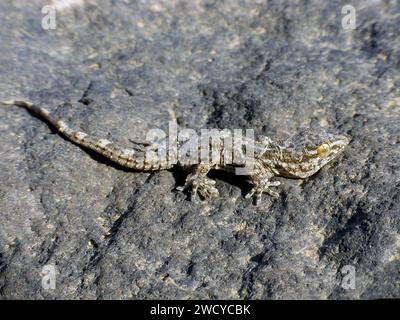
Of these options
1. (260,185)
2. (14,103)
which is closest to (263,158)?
(260,185)

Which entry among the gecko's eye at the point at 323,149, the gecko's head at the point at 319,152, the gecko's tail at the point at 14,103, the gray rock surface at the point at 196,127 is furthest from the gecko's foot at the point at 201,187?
the gecko's tail at the point at 14,103

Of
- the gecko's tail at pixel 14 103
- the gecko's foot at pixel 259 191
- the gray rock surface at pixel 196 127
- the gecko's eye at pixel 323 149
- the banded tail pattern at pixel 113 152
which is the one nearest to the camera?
the gray rock surface at pixel 196 127

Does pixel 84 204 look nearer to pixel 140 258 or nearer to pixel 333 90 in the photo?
pixel 140 258

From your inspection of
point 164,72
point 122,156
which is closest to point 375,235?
point 122,156

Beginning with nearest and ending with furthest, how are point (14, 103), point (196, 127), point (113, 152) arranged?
point (113, 152)
point (196, 127)
point (14, 103)

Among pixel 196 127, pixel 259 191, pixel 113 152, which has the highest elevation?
pixel 196 127

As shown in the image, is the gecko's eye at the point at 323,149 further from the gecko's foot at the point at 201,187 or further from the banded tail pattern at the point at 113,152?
the banded tail pattern at the point at 113,152

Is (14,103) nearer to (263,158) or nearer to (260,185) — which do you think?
(263,158)

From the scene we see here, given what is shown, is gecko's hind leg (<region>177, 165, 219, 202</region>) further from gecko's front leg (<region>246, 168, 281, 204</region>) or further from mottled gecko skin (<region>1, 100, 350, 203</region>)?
gecko's front leg (<region>246, 168, 281, 204</region>)

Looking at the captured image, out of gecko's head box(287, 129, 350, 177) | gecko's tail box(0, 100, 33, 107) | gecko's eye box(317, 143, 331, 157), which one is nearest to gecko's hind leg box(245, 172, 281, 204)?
gecko's head box(287, 129, 350, 177)
